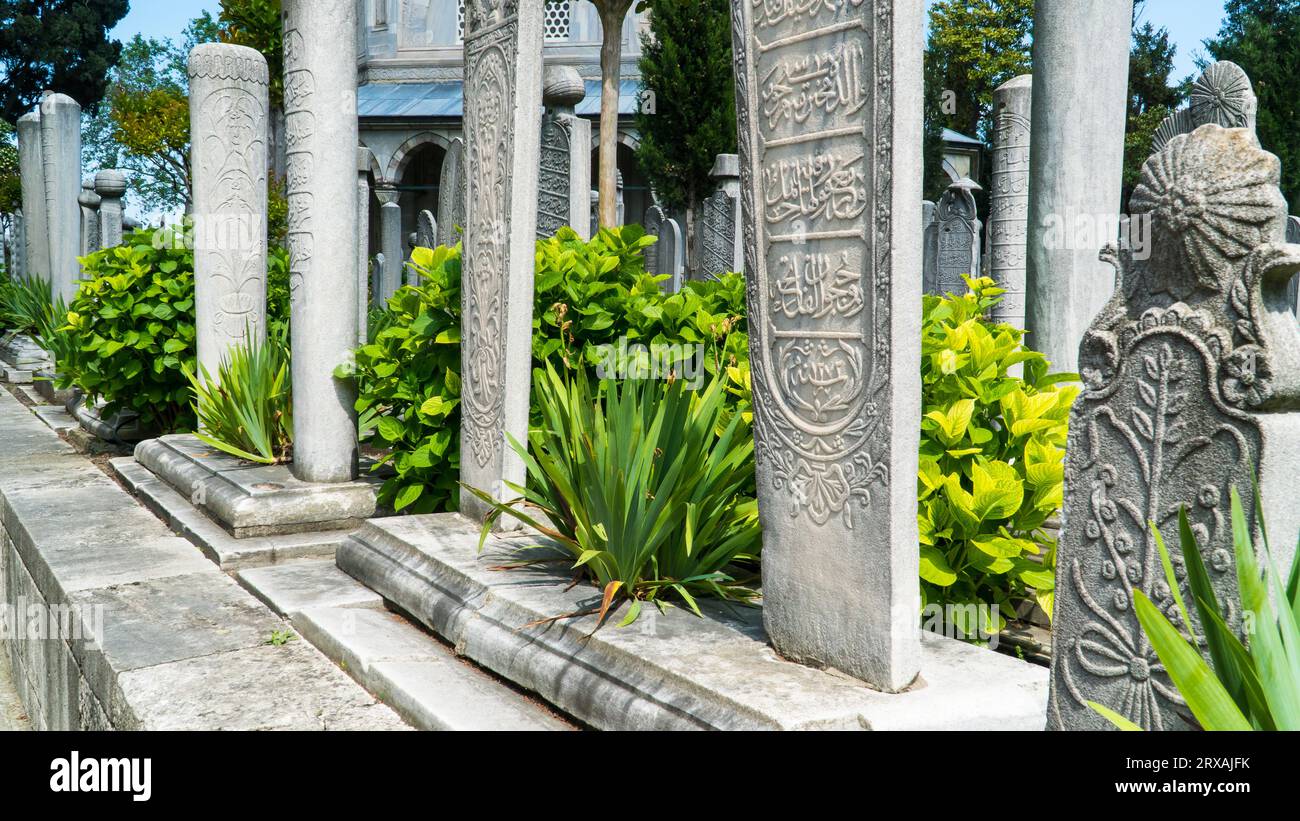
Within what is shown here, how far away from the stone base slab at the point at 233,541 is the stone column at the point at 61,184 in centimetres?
668

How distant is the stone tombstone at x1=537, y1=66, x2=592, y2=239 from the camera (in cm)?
648

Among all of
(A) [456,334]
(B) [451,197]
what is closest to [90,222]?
(B) [451,197]

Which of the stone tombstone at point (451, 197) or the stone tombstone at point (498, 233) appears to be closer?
the stone tombstone at point (498, 233)

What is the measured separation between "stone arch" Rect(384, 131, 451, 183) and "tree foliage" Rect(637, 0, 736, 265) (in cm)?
590

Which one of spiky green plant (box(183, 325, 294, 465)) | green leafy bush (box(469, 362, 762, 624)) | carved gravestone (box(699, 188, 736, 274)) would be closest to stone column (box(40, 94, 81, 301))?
spiky green plant (box(183, 325, 294, 465))

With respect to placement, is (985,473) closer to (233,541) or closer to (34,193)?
(233,541)

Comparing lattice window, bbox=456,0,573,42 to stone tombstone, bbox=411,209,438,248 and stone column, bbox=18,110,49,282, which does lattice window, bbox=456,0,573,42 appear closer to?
stone tombstone, bbox=411,209,438,248

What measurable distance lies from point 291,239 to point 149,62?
53556 mm

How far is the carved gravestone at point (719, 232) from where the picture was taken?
10.6 metres

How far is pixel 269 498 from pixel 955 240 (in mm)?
8666

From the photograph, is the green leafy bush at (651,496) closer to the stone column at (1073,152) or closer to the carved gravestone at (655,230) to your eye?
the stone column at (1073,152)

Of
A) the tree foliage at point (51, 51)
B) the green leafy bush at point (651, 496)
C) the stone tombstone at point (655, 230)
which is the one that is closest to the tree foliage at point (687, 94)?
the stone tombstone at point (655, 230)
